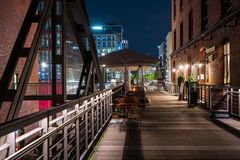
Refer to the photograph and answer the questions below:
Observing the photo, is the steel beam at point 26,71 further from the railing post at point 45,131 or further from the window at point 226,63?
the window at point 226,63

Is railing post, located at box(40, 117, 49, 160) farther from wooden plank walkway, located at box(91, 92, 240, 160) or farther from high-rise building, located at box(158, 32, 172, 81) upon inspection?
high-rise building, located at box(158, 32, 172, 81)

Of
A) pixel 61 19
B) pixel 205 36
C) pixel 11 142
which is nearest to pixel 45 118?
pixel 11 142

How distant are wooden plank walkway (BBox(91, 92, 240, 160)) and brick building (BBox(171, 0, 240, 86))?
12.9 feet

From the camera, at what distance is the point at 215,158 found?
18.0 ft

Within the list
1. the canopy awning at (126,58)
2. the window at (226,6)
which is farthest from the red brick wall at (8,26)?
the window at (226,6)

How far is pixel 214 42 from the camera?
14.5 meters

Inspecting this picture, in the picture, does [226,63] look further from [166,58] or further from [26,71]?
[166,58]

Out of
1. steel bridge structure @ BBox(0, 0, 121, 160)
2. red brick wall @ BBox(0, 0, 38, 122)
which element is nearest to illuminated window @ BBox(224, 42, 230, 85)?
steel bridge structure @ BBox(0, 0, 121, 160)

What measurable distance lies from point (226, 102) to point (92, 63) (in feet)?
15.2

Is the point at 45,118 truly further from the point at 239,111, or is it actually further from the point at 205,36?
the point at 205,36

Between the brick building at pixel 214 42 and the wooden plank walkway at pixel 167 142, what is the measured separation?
394 centimetres

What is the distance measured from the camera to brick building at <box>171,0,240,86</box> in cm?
1175

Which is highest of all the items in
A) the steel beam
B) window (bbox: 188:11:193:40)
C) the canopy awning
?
window (bbox: 188:11:193:40)

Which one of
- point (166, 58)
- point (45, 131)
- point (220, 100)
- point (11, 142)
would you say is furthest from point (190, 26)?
point (166, 58)
